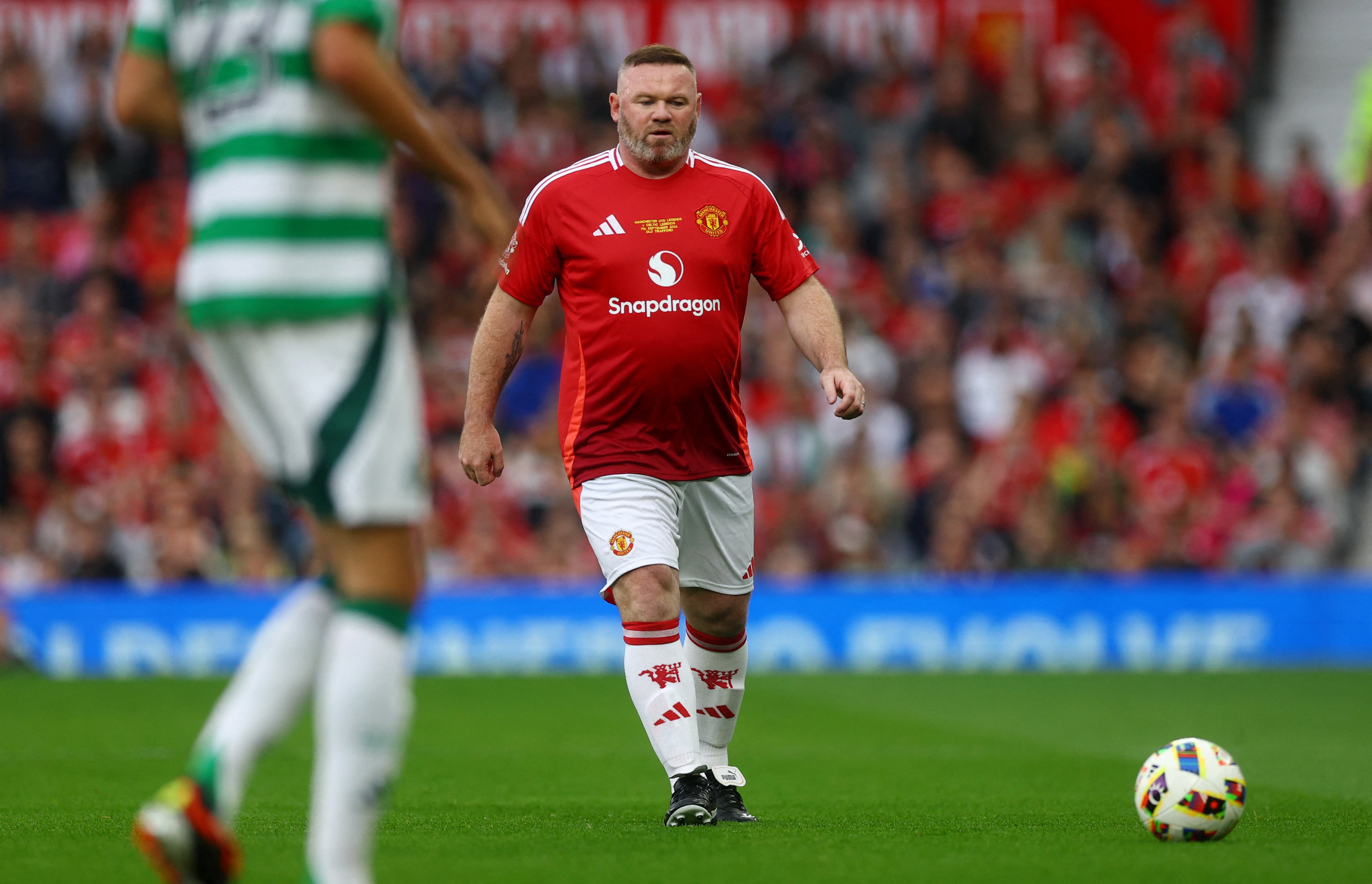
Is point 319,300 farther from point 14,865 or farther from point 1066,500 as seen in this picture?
point 1066,500

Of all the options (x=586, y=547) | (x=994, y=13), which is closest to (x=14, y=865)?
(x=586, y=547)

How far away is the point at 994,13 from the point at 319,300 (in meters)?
18.0

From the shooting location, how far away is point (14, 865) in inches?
197

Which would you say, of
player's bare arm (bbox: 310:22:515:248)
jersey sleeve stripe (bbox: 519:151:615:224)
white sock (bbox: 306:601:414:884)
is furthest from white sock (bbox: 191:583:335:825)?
jersey sleeve stripe (bbox: 519:151:615:224)

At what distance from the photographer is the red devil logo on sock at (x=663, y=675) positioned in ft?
19.8

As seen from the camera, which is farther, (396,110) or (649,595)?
(649,595)

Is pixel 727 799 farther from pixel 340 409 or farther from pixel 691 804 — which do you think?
pixel 340 409

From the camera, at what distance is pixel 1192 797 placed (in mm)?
5598

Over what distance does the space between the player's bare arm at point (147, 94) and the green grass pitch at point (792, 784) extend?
1.95 meters

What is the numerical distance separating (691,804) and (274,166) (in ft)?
9.06

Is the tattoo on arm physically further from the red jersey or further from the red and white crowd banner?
the red and white crowd banner

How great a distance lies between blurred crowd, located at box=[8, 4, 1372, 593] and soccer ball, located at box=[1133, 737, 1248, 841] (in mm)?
9555

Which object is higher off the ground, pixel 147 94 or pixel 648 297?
pixel 648 297

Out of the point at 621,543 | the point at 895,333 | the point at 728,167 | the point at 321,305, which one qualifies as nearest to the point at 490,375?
the point at 621,543
